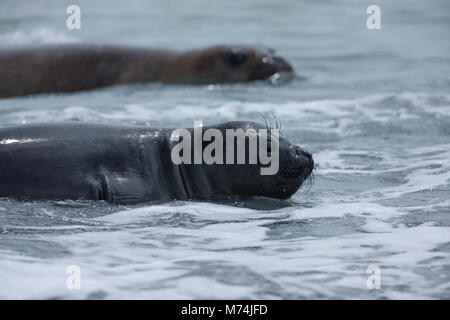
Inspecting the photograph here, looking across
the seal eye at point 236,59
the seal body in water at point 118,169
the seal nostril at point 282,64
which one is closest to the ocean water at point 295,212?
the seal body in water at point 118,169

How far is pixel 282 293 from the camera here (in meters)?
4.09

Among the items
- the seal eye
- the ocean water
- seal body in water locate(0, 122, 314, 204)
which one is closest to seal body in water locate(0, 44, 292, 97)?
the seal eye

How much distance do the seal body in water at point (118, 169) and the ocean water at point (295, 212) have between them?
4.0 inches

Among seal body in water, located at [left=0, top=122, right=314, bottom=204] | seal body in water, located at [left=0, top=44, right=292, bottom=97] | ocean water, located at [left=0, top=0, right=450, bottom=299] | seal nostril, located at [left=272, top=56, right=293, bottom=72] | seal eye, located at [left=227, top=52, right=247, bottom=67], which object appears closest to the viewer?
ocean water, located at [left=0, top=0, right=450, bottom=299]

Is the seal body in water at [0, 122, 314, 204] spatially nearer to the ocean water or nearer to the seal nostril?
the ocean water

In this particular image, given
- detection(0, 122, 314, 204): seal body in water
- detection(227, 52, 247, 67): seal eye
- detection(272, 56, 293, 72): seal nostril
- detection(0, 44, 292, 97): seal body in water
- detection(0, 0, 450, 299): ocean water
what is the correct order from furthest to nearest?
detection(272, 56, 293, 72): seal nostril
detection(227, 52, 247, 67): seal eye
detection(0, 44, 292, 97): seal body in water
detection(0, 122, 314, 204): seal body in water
detection(0, 0, 450, 299): ocean water

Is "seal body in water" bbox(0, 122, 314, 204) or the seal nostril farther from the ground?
the seal nostril

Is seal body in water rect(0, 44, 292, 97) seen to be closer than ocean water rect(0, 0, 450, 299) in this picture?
No

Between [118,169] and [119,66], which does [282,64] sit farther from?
[118,169]

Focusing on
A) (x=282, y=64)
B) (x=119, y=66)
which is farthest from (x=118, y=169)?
(x=282, y=64)

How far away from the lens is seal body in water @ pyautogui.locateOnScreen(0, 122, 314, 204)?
17.9 feet

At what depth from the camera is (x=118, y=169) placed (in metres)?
5.60

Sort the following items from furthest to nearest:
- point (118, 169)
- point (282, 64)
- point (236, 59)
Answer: point (282, 64), point (236, 59), point (118, 169)

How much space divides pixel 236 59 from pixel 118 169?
6075 millimetres
